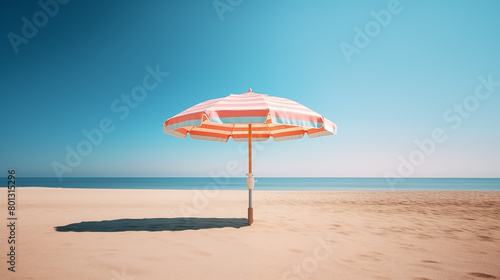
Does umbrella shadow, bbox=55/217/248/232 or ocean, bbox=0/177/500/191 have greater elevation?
umbrella shadow, bbox=55/217/248/232

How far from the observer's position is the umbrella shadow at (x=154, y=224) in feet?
15.0

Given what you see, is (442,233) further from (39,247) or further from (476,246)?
(39,247)

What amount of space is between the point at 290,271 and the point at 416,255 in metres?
1.94

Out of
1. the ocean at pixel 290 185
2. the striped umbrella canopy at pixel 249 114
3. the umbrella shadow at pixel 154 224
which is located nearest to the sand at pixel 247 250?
the umbrella shadow at pixel 154 224

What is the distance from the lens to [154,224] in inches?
198

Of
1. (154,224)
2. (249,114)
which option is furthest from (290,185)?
(249,114)

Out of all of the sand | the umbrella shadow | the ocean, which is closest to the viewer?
the sand

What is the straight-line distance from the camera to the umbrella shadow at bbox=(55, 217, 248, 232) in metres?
4.56

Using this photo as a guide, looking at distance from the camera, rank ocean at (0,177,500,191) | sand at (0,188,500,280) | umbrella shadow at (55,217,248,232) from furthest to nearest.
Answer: ocean at (0,177,500,191) → umbrella shadow at (55,217,248,232) → sand at (0,188,500,280)

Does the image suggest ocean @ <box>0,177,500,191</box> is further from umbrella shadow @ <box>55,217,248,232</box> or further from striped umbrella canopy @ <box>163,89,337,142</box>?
striped umbrella canopy @ <box>163,89,337,142</box>

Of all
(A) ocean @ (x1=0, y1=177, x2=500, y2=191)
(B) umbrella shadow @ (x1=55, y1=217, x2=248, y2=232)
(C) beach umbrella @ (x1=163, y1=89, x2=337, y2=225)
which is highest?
(C) beach umbrella @ (x1=163, y1=89, x2=337, y2=225)

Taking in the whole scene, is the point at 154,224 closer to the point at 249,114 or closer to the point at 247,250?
the point at 247,250

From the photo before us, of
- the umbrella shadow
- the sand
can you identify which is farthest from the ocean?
the sand

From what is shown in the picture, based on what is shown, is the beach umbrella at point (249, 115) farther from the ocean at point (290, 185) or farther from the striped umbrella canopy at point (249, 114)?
the ocean at point (290, 185)
